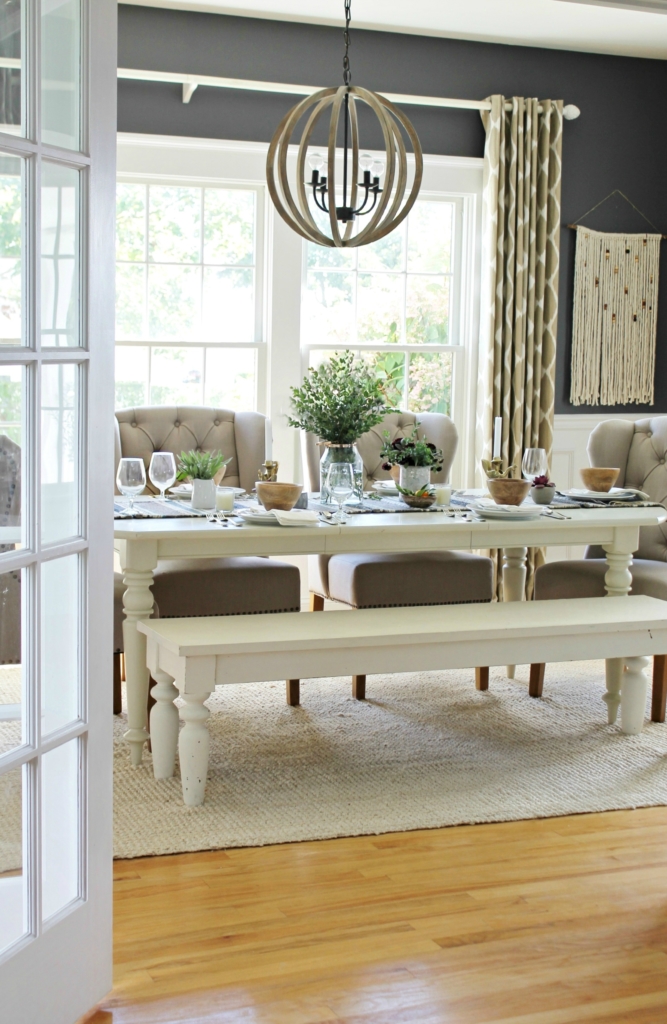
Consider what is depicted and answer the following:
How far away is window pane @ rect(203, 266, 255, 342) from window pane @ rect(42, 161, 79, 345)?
3.35m

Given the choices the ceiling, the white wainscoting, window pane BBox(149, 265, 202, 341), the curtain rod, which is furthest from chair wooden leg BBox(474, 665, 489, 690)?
the ceiling

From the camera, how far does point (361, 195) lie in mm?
5148

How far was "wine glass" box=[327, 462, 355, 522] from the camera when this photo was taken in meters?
3.48

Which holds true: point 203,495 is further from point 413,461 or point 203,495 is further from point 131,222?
point 131,222

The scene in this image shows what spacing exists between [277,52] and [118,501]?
8.11 ft

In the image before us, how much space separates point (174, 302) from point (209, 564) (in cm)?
190

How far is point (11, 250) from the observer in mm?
1661

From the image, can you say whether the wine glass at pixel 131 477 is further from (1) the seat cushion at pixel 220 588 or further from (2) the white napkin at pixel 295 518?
(2) the white napkin at pixel 295 518

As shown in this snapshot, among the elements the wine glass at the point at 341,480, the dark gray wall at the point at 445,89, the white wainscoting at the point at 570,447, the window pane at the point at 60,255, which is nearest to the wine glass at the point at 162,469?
the wine glass at the point at 341,480

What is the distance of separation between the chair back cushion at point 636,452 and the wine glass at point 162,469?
172cm

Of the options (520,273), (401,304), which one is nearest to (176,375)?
(401,304)

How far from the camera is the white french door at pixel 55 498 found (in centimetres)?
167

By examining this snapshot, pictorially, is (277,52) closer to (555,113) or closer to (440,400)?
(555,113)

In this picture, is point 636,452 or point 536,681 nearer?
point 536,681
